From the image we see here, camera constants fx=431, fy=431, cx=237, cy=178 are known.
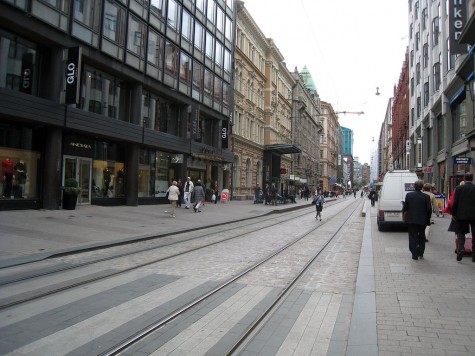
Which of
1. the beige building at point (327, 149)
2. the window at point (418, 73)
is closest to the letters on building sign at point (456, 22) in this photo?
the window at point (418, 73)

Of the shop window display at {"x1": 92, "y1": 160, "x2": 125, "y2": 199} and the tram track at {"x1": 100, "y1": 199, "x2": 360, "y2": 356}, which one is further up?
the shop window display at {"x1": 92, "y1": 160, "x2": 125, "y2": 199}

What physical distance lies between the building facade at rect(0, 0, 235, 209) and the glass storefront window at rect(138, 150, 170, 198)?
2.7 inches

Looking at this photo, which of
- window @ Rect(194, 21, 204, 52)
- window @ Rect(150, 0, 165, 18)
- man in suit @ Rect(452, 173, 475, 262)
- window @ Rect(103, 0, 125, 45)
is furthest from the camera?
window @ Rect(194, 21, 204, 52)

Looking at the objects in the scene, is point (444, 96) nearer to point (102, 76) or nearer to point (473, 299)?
point (102, 76)

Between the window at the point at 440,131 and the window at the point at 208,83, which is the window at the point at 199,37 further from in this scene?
the window at the point at 440,131

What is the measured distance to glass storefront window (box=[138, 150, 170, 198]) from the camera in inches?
1053

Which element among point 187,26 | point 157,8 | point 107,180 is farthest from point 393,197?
point 187,26

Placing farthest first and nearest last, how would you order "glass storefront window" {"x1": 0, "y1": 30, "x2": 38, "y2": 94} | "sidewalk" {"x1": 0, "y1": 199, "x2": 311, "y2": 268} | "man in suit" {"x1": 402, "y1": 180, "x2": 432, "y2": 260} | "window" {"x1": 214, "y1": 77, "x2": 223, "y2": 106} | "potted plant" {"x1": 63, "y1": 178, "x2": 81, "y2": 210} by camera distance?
1. "window" {"x1": 214, "y1": 77, "x2": 223, "y2": 106}
2. "potted plant" {"x1": 63, "y1": 178, "x2": 81, "y2": 210}
3. "glass storefront window" {"x1": 0, "y1": 30, "x2": 38, "y2": 94}
4. "sidewalk" {"x1": 0, "y1": 199, "x2": 311, "y2": 268}
5. "man in suit" {"x1": 402, "y1": 180, "x2": 432, "y2": 260}

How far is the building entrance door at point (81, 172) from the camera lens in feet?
66.6

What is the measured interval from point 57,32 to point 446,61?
87.5 ft

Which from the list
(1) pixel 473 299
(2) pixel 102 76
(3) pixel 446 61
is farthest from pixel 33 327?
(3) pixel 446 61

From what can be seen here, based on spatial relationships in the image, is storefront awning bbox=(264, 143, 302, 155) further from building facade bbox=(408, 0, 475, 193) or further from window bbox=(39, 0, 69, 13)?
window bbox=(39, 0, 69, 13)

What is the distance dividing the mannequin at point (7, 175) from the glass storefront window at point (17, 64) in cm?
297

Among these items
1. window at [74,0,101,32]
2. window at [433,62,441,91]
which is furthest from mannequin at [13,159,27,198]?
window at [433,62,441,91]
